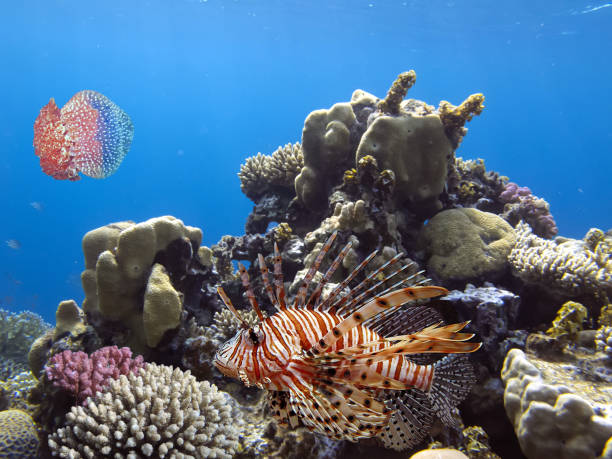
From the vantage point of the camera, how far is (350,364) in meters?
1.51

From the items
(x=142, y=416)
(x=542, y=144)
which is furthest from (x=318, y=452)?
(x=542, y=144)

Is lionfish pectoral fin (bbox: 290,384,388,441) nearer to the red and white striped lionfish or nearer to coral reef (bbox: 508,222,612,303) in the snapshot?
the red and white striped lionfish

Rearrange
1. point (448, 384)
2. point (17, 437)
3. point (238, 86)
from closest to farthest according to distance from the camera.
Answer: point (448, 384) → point (17, 437) → point (238, 86)

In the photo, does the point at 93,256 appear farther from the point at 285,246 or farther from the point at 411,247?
the point at 411,247

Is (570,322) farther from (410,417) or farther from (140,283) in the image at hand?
(140,283)

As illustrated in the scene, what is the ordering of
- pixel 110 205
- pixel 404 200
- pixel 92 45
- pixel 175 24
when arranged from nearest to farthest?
pixel 404 200 → pixel 175 24 → pixel 92 45 → pixel 110 205

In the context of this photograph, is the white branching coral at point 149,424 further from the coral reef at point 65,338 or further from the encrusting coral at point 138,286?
the coral reef at point 65,338

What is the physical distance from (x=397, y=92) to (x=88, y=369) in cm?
549

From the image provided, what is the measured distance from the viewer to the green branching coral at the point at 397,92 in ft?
17.3

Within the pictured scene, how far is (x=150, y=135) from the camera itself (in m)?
108

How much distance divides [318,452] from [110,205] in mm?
103037

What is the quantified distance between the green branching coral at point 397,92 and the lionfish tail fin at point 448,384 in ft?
13.4

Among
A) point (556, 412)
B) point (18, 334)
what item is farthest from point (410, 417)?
point (18, 334)

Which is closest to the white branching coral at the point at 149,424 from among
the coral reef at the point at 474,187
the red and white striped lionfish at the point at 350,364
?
the red and white striped lionfish at the point at 350,364
